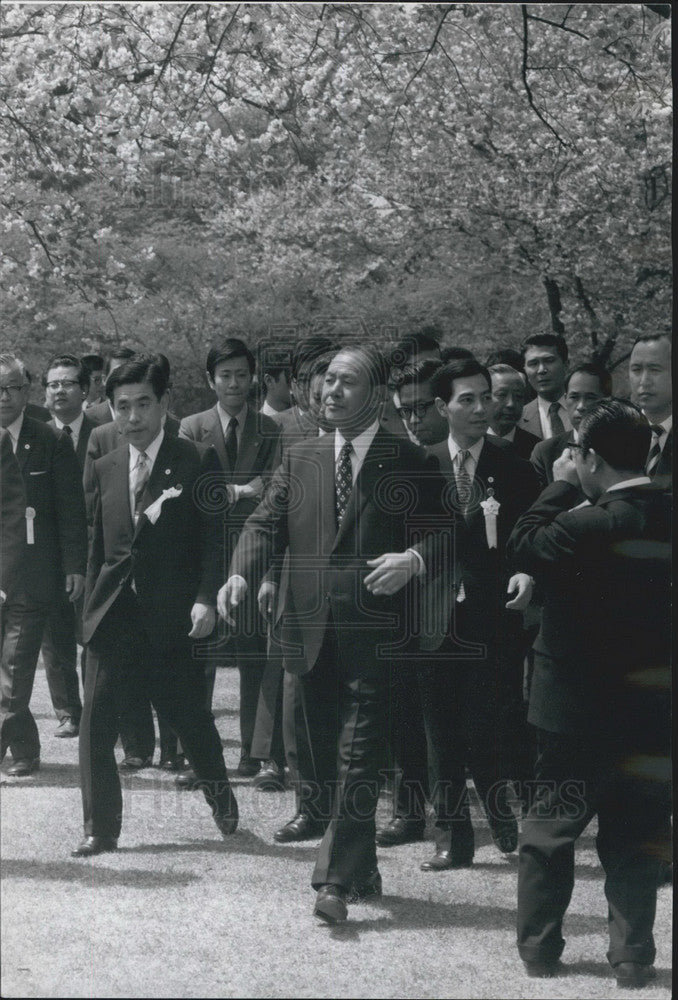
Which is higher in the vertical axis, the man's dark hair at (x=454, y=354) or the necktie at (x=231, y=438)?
the man's dark hair at (x=454, y=354)

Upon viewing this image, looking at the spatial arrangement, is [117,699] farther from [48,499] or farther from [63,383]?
[63,383]

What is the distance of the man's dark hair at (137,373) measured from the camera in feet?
17.9

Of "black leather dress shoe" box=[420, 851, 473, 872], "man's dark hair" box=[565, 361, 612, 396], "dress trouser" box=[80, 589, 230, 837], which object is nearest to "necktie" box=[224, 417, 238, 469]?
"dress trouser" box=[80, 589, 230, 837]

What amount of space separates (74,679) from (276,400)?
7.41 feet

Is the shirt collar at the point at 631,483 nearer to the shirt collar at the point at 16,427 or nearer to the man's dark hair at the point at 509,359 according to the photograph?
the man's dark hair at the point at 509,359

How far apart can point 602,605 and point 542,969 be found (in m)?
1.24

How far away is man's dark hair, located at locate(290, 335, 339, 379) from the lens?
243 inches

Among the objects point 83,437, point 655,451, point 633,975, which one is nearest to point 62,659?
point 83,437

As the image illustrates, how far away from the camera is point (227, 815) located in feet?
18.7

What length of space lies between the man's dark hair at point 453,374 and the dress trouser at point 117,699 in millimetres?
1568

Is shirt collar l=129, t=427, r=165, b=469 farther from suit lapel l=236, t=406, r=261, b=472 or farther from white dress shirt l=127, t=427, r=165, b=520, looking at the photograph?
suit lapel l=236, t=406, r=261, b=472

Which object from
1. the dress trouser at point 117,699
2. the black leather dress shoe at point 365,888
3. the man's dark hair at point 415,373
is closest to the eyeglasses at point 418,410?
the man's dark hair at point 415,373

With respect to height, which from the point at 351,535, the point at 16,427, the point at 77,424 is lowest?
the point at 351,535

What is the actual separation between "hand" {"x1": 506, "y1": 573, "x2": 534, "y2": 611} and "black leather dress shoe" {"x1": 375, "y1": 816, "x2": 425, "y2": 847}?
125cm
